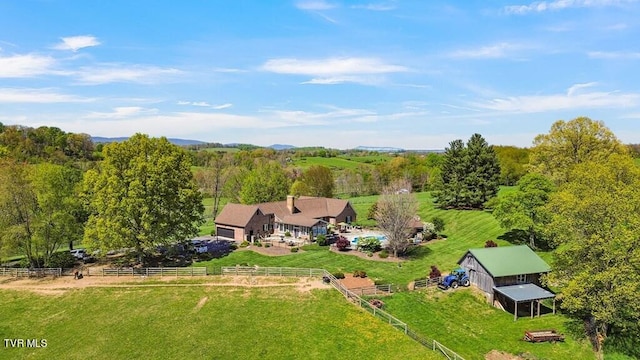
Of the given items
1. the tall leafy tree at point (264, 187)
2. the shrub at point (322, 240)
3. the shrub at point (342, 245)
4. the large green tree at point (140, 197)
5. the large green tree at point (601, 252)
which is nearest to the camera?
the large green tree at point (601, 252)

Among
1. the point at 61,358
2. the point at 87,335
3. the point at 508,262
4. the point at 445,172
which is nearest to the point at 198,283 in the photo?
the point at 87,335

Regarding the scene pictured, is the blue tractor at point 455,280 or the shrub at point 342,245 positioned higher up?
the shrub at point 342,245

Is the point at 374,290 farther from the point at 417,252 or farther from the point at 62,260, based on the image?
the point at 62,260

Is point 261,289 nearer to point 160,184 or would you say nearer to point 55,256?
point 160,184

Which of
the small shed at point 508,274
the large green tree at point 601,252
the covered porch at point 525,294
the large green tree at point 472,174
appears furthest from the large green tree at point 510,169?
the large green tree at point 601,252

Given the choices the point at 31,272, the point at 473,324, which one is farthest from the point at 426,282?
the point at 31,272

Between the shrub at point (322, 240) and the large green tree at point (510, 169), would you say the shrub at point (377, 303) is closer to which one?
the shrub at point (322, 240)

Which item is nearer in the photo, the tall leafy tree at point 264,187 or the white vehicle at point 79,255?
the white vehicle at point 79,255
